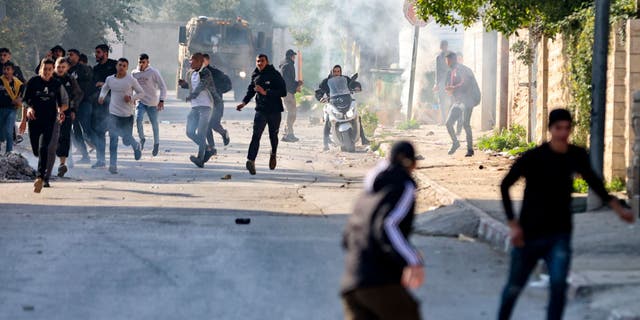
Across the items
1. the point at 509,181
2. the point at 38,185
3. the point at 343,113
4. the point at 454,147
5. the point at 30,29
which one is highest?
the point at 30,29

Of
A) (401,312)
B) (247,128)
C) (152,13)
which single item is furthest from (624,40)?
(152,13)

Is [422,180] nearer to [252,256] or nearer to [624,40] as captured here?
[624,40]

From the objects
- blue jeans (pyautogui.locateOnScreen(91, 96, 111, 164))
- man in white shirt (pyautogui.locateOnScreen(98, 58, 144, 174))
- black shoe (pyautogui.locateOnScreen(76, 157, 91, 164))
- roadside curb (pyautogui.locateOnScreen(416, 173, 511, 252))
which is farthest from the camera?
black shoe (pyautogui.locateOnScreen(76, 157, 91, 164))

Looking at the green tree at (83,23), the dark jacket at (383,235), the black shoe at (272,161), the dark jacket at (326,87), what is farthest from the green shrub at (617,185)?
the green tree at (83,23)

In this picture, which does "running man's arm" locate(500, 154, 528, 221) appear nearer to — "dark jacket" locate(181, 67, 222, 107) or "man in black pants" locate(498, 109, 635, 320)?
"man in black pants" locate(498, 109, 635, 320)

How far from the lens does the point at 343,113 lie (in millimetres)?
22938

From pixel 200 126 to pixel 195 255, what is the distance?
8.95 m

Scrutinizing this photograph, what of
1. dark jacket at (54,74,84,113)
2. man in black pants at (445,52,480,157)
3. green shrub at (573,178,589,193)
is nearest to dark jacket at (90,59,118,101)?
dark jacket at (54,74,84,113)

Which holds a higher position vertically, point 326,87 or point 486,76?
point 486,76

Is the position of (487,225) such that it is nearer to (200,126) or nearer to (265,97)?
(265,97)

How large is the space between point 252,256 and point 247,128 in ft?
70.9

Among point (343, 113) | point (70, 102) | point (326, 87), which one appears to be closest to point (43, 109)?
point (70, 102)

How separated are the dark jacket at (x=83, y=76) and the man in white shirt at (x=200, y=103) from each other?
1.45m

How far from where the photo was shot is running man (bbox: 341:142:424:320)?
17.8 feet
